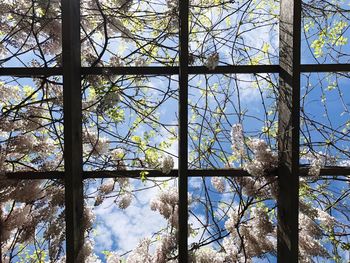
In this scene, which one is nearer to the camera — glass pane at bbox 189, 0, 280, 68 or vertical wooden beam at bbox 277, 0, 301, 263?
vertical wooden beam at bbox 277, 0, 301, 263

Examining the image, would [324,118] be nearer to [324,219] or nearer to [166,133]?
[324,219]

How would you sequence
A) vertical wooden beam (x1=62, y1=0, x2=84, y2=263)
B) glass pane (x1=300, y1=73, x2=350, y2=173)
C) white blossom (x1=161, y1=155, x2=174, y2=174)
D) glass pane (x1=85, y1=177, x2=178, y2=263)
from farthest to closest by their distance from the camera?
glass pane (x1=300, y1=73, x2=350, y2=173)
glass pane (x1=85, y1=177, x2=178, y2=263)
white blossom (x1=161, y1=155, x2=174, y2=174)
vertical wooden beam (x1=62, y1=0, x2=84, y2=263)

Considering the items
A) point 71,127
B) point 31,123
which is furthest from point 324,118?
point 31,123

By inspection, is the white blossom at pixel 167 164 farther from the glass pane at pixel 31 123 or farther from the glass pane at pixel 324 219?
the glass pane at pixel 324 219

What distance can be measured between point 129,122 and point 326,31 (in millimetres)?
1502

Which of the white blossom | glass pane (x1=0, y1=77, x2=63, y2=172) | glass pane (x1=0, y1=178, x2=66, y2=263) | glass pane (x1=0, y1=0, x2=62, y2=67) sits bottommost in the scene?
glass pane (x1=0, y1=178, x2=66, y2=263)

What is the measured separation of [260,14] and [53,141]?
1.63 m

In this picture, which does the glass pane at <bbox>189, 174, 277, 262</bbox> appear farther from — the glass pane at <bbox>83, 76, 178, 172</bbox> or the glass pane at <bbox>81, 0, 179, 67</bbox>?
the glass pane at <bbox>81, 0, 179, 67</bbox>

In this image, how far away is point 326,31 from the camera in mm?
2807

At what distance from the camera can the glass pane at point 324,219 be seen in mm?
2490

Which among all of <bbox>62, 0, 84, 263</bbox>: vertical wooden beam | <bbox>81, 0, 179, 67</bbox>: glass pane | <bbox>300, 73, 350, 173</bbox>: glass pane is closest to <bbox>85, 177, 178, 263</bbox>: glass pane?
<bbox>62, 0, 84, 263</bbox>: vertical wooden beam

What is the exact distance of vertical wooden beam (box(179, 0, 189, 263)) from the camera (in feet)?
7.22

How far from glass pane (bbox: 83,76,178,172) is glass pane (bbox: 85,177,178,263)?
0.14 meters

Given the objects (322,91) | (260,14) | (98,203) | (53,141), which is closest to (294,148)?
(322,91)
